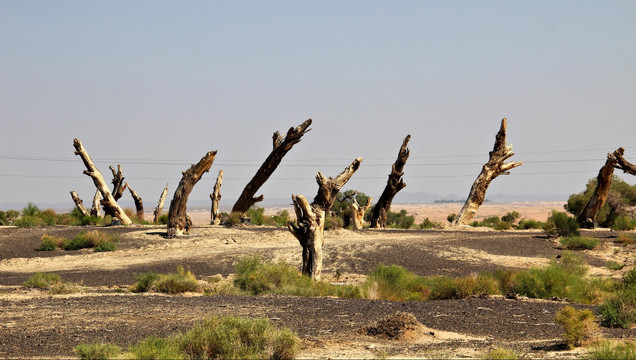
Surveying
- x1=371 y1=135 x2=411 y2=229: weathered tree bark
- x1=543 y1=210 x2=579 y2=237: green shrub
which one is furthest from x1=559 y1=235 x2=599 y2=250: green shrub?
x1=371 y1=135 x2=411 y2=229: weathered tree bark

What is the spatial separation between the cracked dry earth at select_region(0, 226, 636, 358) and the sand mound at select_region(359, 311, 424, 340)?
12 cm

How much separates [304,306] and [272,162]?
2242 centimetres

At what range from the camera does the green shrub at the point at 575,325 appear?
10812 millimetres

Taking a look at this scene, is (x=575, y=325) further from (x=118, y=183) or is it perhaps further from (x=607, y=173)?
(x=118, y=183)

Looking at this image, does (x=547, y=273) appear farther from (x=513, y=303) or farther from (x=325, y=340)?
(x=325, y=340)

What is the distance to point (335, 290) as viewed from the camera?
1797 centimetres

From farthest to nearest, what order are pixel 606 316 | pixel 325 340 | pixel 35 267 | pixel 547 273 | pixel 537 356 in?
1. pixel 35 267
2. pixel 547 273
3. pixel 606 316
4. pixel 325 340
5. pixel 537 356

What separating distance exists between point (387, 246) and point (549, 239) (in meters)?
7.75

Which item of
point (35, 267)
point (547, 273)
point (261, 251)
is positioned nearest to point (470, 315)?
point (547, 273)

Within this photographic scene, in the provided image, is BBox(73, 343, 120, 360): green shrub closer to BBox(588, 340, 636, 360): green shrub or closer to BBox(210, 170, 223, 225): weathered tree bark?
BBox(588, 340, 636, 360): green shrub

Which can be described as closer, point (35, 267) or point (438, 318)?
point (438, 318)

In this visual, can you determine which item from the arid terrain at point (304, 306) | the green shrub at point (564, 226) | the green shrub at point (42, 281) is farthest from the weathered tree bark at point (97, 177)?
the green shrub at point (564, 226)

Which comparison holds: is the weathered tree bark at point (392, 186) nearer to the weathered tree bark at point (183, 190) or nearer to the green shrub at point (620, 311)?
the weathered tree bark at point (183, 190)

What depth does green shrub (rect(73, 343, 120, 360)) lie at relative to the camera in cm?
935
